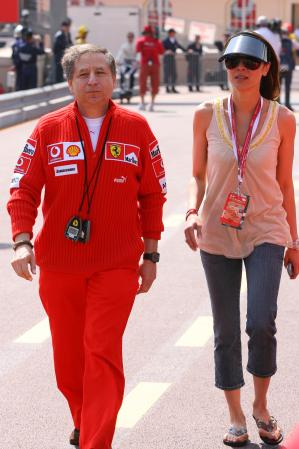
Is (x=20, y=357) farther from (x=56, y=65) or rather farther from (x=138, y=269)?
(x=56, y=65)

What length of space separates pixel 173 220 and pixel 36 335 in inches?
186

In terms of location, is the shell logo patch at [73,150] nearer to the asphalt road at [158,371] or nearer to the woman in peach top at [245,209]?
the woman in peach top at [245,209]

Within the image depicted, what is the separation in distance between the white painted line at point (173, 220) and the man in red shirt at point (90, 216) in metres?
6.96

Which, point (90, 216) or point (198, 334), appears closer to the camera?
point (90, 216)

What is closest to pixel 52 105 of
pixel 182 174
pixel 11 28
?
pixel 182 174

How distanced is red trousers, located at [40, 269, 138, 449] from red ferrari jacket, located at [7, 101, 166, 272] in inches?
2.8

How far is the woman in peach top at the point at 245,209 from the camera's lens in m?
5.63

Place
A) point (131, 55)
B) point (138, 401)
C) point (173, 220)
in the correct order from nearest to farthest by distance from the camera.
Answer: point (138, 401)
point (173, 220)
point (131, 55)

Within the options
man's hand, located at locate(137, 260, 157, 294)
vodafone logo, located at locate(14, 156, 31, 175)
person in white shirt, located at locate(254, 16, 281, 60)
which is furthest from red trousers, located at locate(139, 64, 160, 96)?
vodafone logo, located at locate(14, 156, 31, 175)

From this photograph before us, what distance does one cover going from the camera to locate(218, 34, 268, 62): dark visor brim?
5.59m

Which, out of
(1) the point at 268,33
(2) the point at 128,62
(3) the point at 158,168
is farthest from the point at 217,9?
(3) the point at 158,168

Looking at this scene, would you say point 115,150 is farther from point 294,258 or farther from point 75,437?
point 75,437

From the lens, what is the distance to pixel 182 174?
16.2 meters

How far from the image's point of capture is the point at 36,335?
8125 millimetres
